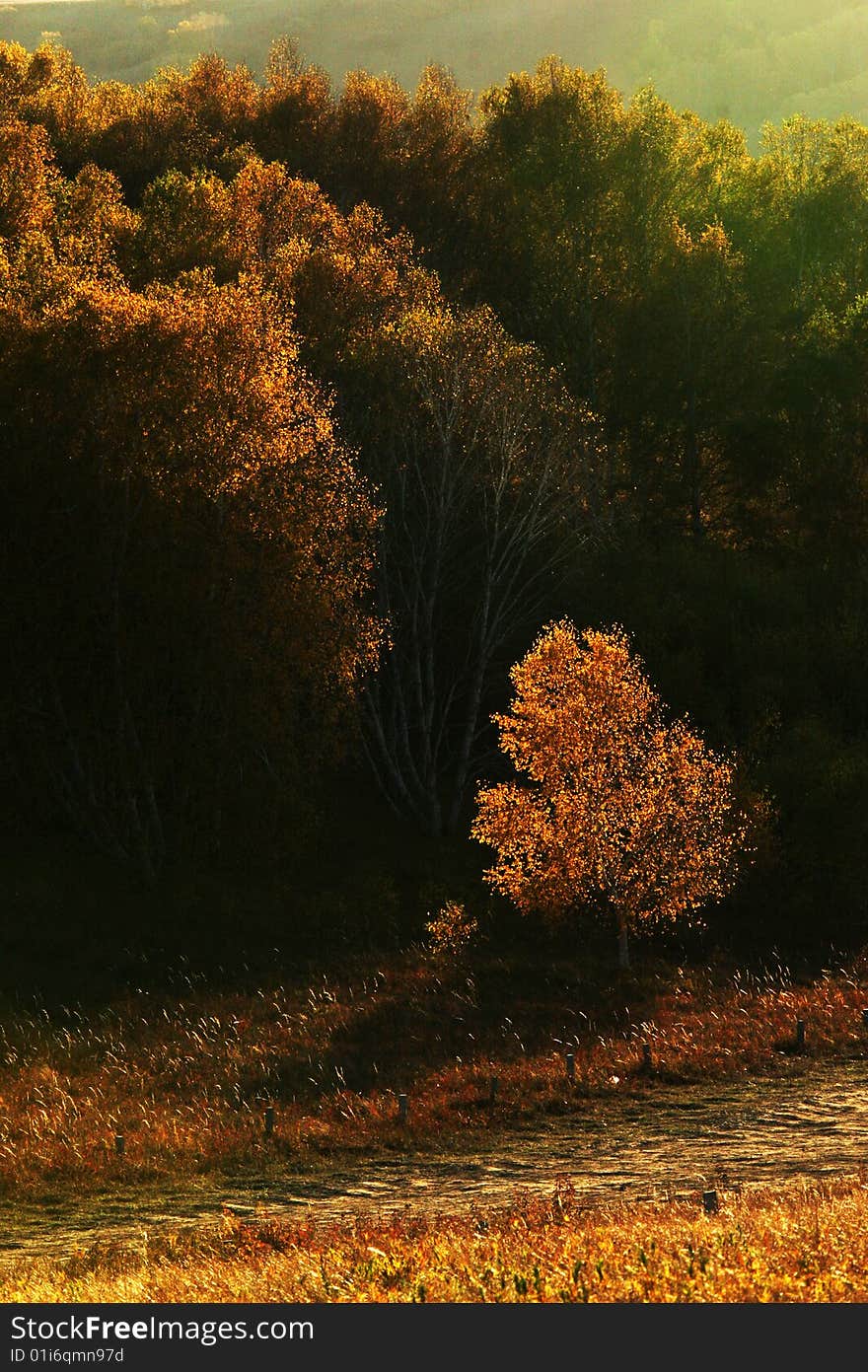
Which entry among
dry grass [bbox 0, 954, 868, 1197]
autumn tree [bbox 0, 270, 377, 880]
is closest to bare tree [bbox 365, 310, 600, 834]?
autumn tree [bbox 0, 270, 377, 880]

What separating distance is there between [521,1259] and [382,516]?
36.3 metres

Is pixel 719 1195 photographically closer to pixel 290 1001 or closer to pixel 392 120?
pixel 290 1001

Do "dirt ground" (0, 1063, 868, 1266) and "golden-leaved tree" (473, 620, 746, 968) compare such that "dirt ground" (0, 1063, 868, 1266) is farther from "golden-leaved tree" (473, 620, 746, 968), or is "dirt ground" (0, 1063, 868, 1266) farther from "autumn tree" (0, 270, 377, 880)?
"autumn tree" (0, 270, 377, 880)

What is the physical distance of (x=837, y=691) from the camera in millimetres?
53562

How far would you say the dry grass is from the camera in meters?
27.5

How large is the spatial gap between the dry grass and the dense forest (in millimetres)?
5510

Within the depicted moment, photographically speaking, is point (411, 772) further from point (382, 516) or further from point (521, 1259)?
point (521, 1259)

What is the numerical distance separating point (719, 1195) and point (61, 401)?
32.5m

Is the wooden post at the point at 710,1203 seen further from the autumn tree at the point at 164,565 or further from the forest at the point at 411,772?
the autumn tree at the point at 164,565

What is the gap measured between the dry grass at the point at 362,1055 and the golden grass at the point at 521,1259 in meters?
6.09

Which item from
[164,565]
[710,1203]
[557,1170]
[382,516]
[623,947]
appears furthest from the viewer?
[382,516]

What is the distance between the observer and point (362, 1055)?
3384cm

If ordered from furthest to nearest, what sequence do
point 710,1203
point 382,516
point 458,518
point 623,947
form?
point 458,518 → point 382,516 → point 623,947 → point 710,1203

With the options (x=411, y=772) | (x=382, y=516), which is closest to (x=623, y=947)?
(x=411, y=772)
